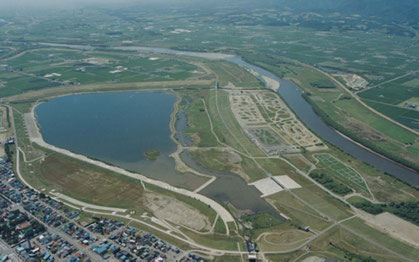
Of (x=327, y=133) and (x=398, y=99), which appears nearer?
(x=327, y=133)

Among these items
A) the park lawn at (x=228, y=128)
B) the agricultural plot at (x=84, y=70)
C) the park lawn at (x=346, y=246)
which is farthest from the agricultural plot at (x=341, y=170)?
the agricultural plot at (x=84, y=70)

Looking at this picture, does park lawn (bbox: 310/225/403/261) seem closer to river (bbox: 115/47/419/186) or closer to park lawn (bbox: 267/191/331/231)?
park lawn (bbox: 267/191/331/231)

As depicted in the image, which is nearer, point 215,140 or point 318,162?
point 318,162

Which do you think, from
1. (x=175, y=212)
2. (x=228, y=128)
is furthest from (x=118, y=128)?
(x=175, y=212)

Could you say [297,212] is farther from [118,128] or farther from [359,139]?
[118,128]

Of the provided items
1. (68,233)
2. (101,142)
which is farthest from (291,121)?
(68,233)

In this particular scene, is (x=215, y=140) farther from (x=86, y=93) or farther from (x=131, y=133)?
(x=86, y=93)
